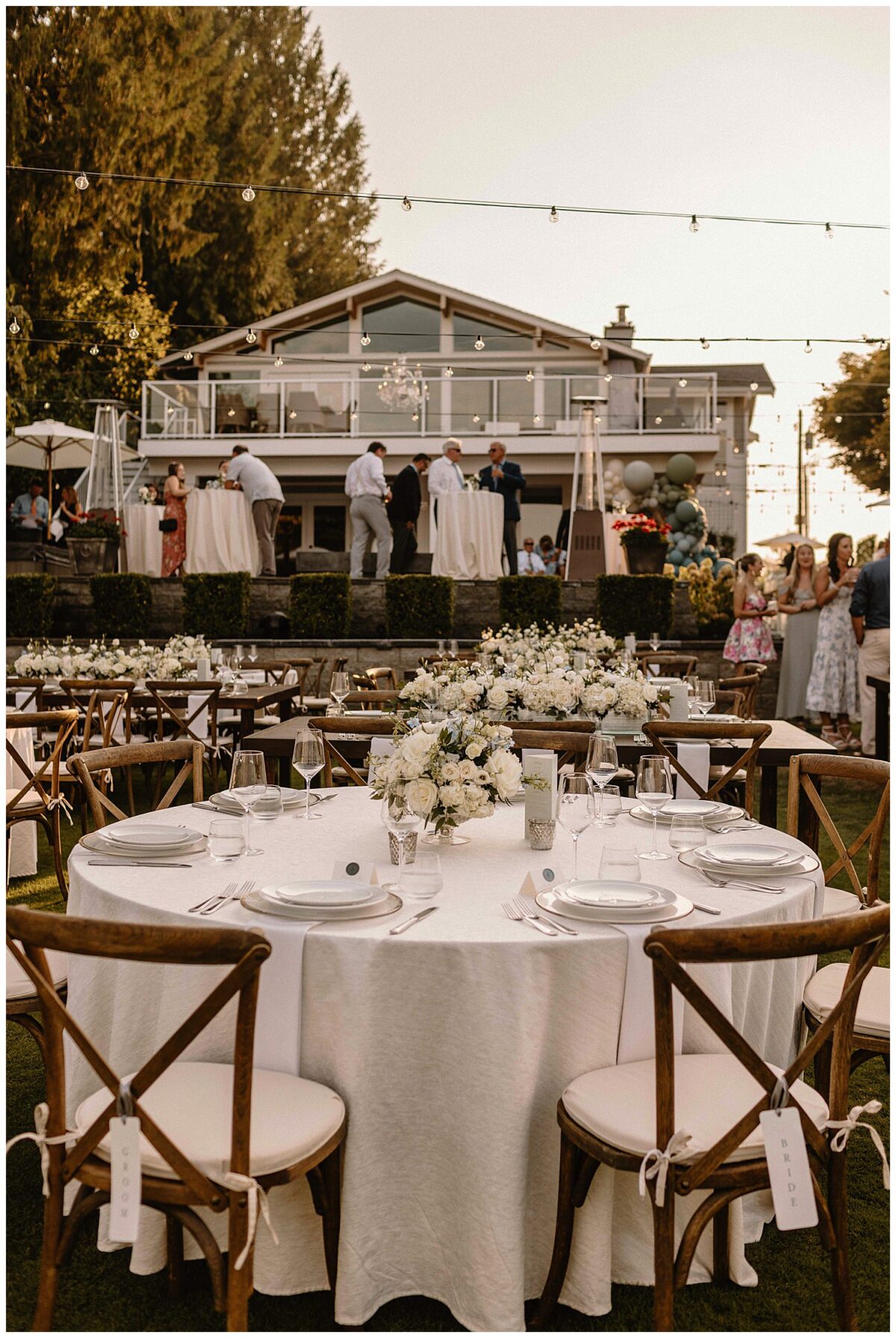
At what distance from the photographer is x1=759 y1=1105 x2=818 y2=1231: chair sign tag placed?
188 cm

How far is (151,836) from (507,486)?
41.7ft

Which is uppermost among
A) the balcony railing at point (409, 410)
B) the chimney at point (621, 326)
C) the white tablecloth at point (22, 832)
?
the chimney at point (621, 326)

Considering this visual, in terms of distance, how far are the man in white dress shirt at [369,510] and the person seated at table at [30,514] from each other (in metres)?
6.06

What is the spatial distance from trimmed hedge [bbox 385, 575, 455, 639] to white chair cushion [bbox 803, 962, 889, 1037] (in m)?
10.2

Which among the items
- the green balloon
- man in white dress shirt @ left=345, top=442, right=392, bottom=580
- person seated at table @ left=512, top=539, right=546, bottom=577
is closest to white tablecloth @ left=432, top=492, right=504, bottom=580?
man in white dress shirt @ left=345, top=442, right=392, bottom=580

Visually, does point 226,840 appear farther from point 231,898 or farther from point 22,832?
point 22,832

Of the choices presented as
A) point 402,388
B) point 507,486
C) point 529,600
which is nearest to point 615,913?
point 529,600

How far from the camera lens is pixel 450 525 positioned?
46.6 feet

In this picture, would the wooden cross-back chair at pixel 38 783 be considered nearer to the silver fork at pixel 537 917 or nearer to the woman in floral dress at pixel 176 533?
the silver fork at pixel 537 917

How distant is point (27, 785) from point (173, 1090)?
3.21 meters

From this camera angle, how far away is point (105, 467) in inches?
711

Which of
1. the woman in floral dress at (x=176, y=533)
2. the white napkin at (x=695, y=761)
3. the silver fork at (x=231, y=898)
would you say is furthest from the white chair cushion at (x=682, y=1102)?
the woman in floral dress at (x=176, y=533)

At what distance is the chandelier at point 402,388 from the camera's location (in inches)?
789

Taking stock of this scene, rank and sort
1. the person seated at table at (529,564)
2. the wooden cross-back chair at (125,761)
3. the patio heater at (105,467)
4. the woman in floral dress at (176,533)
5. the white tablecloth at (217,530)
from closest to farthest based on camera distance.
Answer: the wooden cross-back chair at (125,761) → the white tablecloth at (217,530) → the woman in floral dress at (176,533) → the patio heater at (105,467) → the person seated at table at (529,564)
